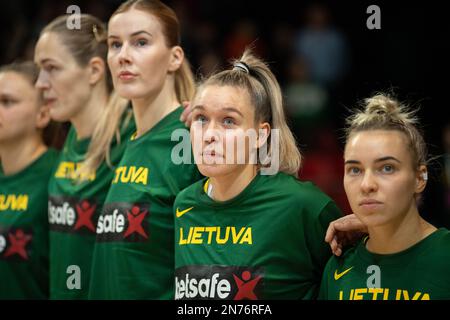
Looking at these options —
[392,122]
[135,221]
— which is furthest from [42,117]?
[392,122]

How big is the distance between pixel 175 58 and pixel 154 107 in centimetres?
24

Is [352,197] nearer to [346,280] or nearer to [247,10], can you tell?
[346,280]

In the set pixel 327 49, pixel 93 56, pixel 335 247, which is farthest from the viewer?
pixel 327 49

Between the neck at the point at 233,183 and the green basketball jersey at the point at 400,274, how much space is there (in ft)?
1.66

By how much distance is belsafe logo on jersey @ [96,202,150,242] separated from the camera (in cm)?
344

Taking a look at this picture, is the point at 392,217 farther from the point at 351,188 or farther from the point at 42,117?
the point at 42,117

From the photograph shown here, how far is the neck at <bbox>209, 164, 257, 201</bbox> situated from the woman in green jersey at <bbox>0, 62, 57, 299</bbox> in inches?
55.5

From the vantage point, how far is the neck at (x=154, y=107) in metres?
3.62

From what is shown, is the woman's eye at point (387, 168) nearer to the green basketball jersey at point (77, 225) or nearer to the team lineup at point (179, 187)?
the team lineup at point (179, 187)

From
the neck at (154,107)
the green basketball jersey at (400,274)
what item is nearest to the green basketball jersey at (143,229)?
the neck at (154,107)

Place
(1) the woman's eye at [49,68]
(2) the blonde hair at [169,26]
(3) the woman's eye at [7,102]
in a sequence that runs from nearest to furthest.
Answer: (2) the blonde hair at [169,26] → (1) the woman's eye at [49,68] → (3) the woman's eye at [7,102]

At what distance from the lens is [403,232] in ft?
9.20

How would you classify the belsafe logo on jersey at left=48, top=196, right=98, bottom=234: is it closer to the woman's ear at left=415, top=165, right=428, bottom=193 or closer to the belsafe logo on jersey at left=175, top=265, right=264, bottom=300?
the belsafe logo on jersey at left=175, top=265, right=264, bottom=300
